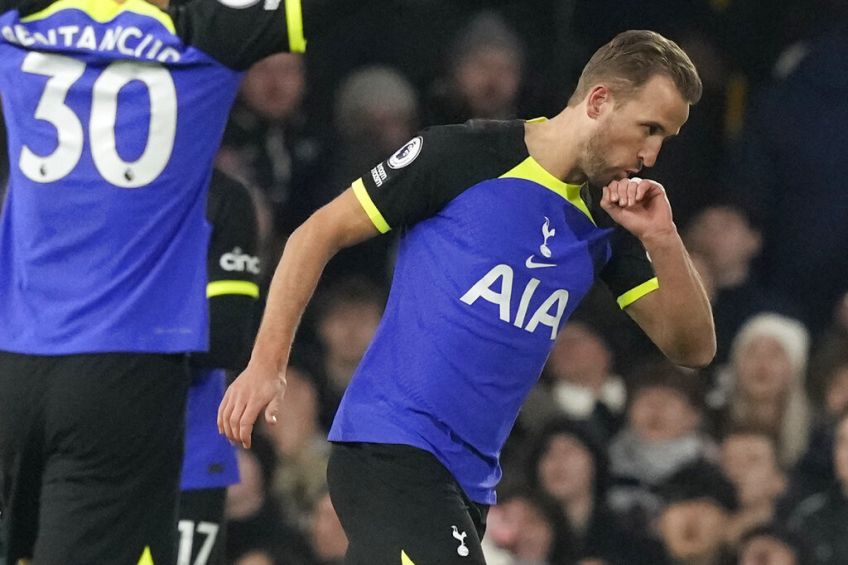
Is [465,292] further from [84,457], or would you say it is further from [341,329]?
[341,329]

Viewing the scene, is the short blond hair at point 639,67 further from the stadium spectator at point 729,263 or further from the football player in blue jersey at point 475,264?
the stadium spectator at point 729,263

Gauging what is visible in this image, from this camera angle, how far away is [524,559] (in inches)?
259

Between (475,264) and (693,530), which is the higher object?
(475,264)

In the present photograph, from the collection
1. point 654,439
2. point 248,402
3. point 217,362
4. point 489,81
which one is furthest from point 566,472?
point 248,402

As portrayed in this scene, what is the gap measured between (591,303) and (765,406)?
3.00ft

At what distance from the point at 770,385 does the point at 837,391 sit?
0.28 meters

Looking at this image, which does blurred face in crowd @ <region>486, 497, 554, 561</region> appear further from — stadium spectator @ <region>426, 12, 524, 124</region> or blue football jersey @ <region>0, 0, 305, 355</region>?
blue football jersey @ <region>0, 0, 305, 355</region>

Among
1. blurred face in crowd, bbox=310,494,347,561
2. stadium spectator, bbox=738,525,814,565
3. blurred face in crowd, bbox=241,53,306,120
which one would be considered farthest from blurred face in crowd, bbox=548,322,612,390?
blurred face in crowd, bbox=241,53,306,120

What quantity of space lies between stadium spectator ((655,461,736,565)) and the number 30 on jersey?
11.2ft

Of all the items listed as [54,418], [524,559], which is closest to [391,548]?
[54,418]

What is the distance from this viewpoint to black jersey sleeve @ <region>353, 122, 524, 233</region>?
3.82 metres

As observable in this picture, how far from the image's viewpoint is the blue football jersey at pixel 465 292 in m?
3.83

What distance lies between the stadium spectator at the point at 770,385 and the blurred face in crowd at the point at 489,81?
1.47m

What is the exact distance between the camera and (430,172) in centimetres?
385
